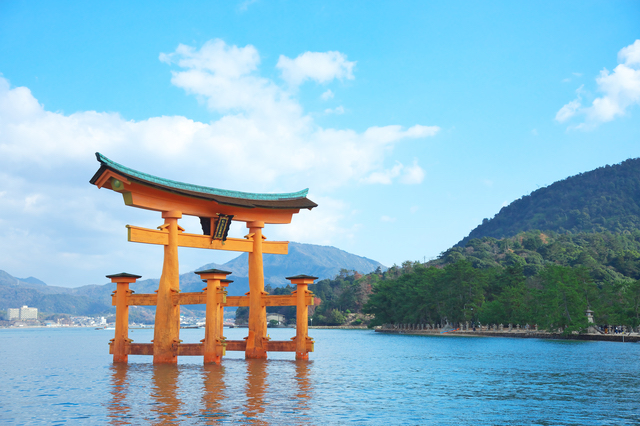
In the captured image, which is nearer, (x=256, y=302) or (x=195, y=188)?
(x=195, y=188)

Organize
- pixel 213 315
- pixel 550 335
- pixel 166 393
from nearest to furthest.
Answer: pixel 166 393
pixel 213 315
pixel 550 335

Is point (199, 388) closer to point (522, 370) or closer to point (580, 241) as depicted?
point (522, 370)

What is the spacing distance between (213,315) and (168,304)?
2105 mm

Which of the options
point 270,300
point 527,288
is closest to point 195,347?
point 270,300

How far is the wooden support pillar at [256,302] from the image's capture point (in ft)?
82.4

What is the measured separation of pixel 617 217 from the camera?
591 feet

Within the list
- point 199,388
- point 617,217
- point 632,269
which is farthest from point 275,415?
point 617,217

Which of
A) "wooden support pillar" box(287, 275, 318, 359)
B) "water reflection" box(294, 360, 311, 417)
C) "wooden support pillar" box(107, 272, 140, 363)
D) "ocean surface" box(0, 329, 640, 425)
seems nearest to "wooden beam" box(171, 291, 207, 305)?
"wooden support pillar" box(107, 272, 140, 363)

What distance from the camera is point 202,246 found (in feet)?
77.5

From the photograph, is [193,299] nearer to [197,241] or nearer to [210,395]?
[197,241]

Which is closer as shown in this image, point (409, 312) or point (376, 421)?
point (376, 421)

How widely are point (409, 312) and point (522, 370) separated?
60.5 meters

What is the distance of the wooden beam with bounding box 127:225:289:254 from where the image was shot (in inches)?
802

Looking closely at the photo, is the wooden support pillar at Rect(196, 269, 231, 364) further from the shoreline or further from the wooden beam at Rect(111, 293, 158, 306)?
the shoreline
